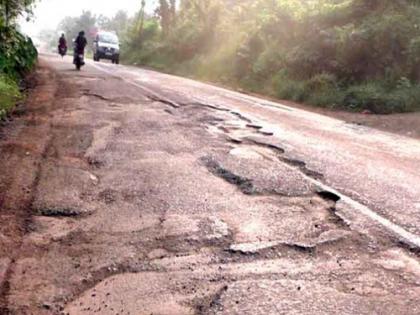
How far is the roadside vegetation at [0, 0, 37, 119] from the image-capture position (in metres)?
10.8

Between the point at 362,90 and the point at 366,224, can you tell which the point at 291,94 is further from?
the point at 366,224

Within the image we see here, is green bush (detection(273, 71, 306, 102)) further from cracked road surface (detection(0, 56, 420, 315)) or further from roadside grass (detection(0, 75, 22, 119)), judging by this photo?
roadside grass (detection(0, 75, 22, 119))

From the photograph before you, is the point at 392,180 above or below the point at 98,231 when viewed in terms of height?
above

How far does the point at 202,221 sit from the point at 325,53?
13.5 metres

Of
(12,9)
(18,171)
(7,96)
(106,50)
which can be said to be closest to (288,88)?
(12,9)

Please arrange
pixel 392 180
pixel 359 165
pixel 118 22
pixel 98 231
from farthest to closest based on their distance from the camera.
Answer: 1. pixel 118 22
2. pixel 359 165
3. pixel 392 180
4. pixel 98 231

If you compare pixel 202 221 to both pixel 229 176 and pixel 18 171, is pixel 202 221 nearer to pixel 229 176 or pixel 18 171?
pixel 229 176

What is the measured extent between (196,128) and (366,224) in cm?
429

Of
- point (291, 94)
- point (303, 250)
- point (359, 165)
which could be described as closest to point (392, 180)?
point (359, 165)

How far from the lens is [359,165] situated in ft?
21.0

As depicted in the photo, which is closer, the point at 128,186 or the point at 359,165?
the point at 128,186

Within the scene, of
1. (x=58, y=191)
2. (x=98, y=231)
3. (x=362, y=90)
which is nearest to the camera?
(x=98, y=231)

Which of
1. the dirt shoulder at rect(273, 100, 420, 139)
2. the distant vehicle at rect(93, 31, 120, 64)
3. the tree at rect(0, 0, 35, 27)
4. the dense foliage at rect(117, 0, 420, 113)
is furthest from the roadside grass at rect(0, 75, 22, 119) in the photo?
the distant vehicle at rect(93, 31, 120, 64)

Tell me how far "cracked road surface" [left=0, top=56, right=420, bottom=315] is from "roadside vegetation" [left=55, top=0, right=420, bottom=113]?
21.8 ft
